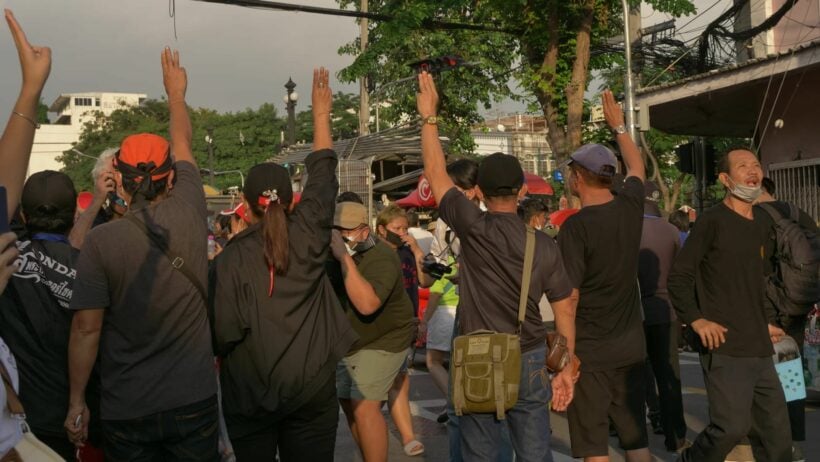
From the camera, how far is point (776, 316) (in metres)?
6.83

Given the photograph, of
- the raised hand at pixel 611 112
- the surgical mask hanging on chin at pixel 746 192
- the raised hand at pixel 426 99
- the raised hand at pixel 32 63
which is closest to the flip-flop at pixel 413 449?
the raised hand at pixel 611 112

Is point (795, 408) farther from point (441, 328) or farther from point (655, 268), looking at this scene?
point (441, 328)

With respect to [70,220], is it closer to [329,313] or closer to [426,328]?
[329,313]

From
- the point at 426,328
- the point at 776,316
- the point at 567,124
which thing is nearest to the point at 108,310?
the point at 776,316

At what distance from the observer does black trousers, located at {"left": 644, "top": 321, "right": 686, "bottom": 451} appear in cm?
784

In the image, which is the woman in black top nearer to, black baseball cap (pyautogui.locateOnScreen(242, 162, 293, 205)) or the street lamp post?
black baseball cap (pyautogui.locateOnScreen(242, 162, 293, 205))

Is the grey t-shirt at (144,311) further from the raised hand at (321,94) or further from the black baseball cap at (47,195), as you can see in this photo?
the raised hand at (321,94)

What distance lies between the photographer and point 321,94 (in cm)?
520

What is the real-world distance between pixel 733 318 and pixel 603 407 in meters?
0.92

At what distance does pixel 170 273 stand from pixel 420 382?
27.1 ft

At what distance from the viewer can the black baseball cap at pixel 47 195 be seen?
4.82m

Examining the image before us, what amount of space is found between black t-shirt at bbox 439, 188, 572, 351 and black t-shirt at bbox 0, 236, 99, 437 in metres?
1.79

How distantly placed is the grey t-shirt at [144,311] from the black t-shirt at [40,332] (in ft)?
1.08

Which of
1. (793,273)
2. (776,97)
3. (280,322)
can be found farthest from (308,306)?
(776,97)
